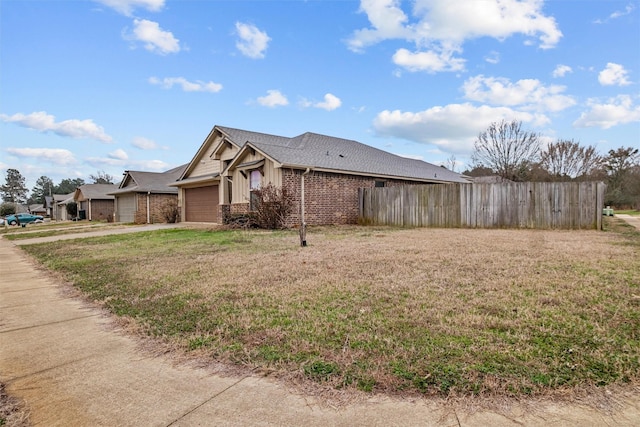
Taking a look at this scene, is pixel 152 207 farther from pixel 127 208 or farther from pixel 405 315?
pixel 405 315

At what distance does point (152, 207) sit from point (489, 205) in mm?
21815

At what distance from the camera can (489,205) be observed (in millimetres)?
13477

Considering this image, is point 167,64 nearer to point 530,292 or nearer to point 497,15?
point 497,15

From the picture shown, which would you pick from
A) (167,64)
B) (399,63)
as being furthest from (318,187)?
(167,64)

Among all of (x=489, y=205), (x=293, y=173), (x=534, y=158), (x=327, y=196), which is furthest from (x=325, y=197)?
(x=534, y=158)

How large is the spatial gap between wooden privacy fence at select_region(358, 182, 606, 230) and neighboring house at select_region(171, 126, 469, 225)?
52.0 inches

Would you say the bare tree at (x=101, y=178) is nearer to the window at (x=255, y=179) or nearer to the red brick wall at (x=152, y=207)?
the red brick wall at (x=152, y=207)

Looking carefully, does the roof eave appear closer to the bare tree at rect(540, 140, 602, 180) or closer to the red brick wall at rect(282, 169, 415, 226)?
the red brick wall at rect(282, 169, 415, 226)

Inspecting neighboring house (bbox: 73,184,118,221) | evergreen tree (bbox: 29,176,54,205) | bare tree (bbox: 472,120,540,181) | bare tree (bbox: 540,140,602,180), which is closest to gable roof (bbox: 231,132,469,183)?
bare tree (bbox: 472,120,540,181)

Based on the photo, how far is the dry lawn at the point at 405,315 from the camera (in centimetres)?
230

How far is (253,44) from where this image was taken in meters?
14.0

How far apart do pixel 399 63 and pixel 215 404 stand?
1752 centimetres

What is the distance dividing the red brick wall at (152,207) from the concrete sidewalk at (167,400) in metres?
22.6

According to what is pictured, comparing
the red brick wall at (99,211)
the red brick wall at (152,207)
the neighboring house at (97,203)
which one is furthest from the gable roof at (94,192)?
the red brick wall at (152,207)
